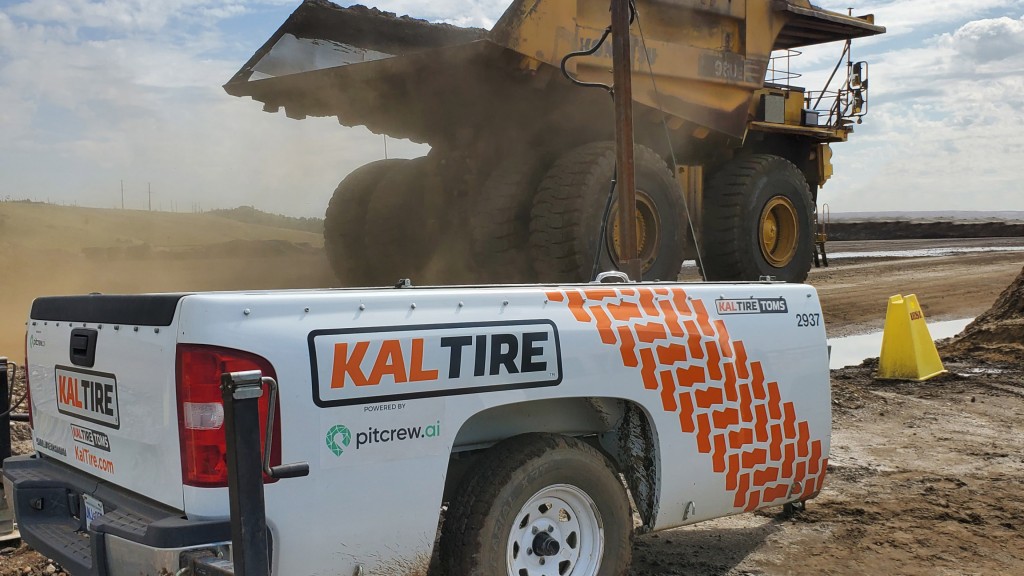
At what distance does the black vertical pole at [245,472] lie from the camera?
2582 millimetres

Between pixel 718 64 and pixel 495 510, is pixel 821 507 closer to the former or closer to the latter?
pixel 495 510

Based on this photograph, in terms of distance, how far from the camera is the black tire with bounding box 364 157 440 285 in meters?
10.3

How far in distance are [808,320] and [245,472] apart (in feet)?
9.70

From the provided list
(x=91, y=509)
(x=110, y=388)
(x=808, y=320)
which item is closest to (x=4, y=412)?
(x=91, y=509)

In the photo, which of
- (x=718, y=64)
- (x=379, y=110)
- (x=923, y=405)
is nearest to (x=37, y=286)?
(x=379, y=110)

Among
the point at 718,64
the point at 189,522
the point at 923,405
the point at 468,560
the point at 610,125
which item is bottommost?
the point at 923,405

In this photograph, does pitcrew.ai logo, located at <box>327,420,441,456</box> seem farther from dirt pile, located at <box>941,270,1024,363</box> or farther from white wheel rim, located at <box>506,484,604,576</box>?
dirt pile, located at <box>941,270,1024,363</box>

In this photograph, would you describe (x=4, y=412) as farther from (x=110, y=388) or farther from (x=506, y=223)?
(x=506, y=223)

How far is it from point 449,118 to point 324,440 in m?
7.32

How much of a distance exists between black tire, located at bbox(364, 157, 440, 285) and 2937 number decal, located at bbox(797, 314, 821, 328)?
19.7 ft

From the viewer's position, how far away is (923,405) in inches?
317

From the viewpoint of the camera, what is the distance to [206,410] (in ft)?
9.27

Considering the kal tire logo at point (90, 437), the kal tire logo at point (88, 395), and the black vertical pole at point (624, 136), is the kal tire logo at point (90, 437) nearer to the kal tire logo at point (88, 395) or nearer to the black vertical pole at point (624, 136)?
the kal tire logo at point (88, 395)

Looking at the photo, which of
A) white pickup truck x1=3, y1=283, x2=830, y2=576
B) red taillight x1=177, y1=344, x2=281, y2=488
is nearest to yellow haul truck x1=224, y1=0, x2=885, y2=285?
white pickup truck x1=3, y1=283, x2=830, y2=576
